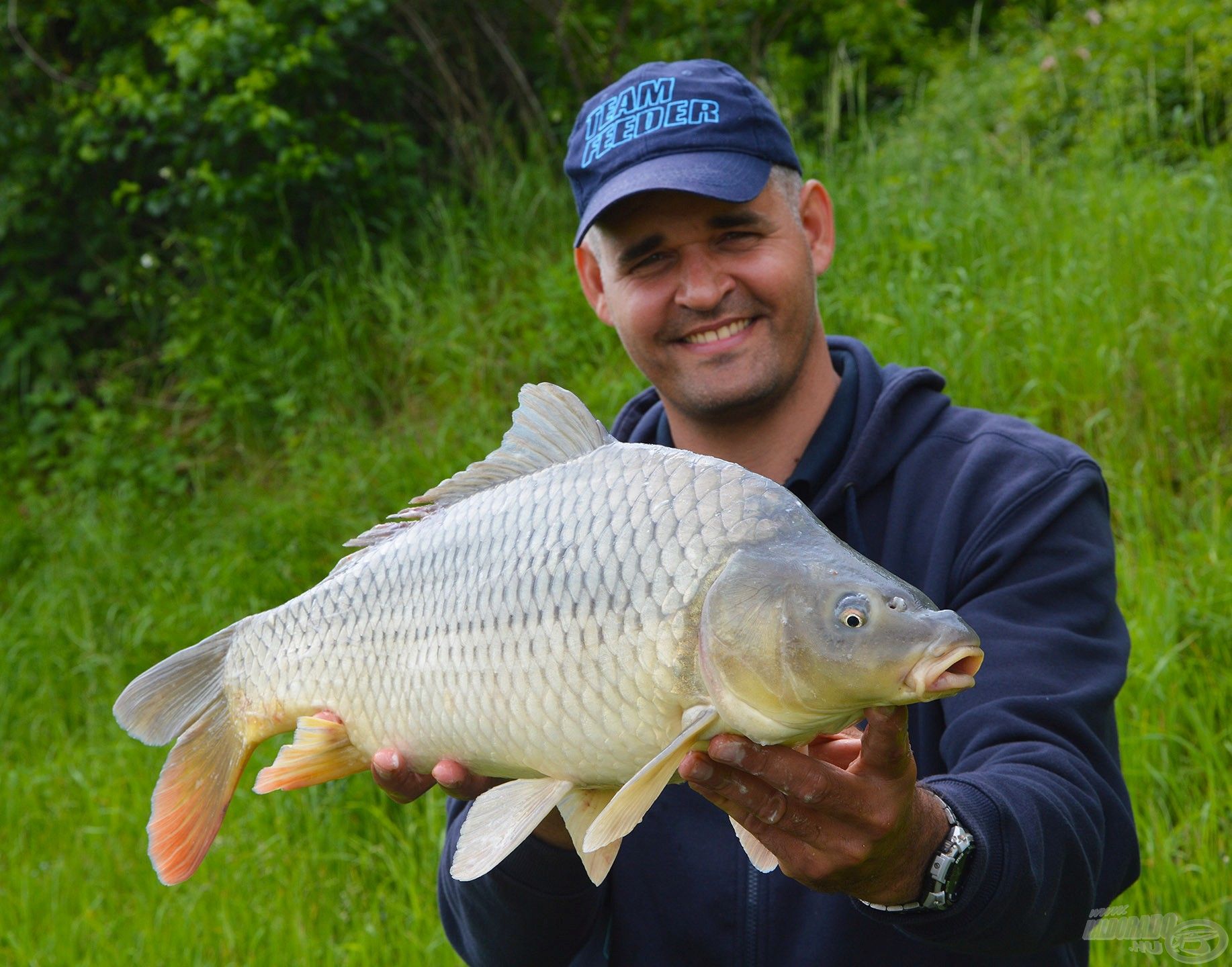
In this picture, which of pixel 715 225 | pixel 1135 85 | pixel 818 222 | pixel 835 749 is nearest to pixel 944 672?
pixel 835 749

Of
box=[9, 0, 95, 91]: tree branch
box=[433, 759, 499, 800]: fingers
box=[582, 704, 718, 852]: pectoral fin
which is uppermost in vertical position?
box=[9, 0, 95, 91]: tree branch

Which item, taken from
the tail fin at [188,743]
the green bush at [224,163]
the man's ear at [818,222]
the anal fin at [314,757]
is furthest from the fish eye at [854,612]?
the green bush at [224,163]

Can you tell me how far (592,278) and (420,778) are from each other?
3.45 feet

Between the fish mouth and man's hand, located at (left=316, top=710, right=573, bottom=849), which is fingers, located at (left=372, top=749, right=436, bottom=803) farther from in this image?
the fish mouth

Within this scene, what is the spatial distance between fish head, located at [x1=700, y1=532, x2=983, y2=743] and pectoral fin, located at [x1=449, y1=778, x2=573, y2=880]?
0.81 ft

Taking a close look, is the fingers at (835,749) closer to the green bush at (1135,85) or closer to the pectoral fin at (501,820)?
the pectoral fin at (501,820)

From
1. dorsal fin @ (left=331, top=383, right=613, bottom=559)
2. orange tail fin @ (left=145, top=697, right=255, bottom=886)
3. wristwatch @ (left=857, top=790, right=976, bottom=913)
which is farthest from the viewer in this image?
orange tail fin @ (left=145, top=697, right=255, bottom=886)

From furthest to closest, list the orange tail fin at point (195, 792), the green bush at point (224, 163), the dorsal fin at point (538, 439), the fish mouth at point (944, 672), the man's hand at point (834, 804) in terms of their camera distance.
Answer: the green bush at point (224, 163) < the orange tail fin at point (195, 792) < the dorsal fin at point (538, 439) < the man's hand at point (834, 804) < the fish mouth at point (944, 672)

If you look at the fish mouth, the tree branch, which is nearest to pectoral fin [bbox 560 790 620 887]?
the fish mouth

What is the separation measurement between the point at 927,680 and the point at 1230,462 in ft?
7.18

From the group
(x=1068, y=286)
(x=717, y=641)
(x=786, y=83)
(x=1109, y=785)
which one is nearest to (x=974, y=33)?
(x=1068, y=286)

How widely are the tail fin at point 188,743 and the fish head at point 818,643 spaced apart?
27.8 inches

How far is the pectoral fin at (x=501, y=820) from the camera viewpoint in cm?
125

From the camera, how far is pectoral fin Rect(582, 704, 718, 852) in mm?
1083
